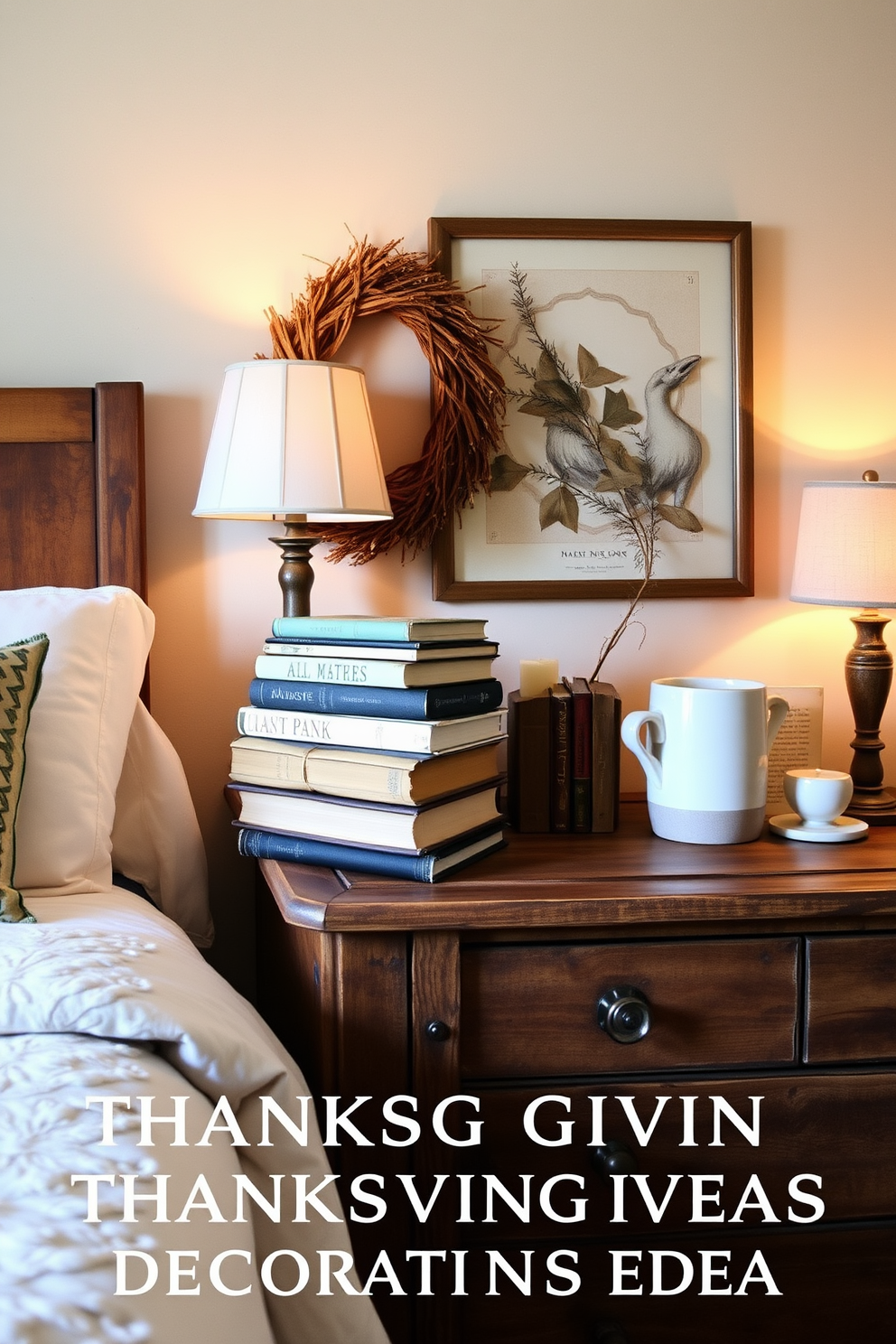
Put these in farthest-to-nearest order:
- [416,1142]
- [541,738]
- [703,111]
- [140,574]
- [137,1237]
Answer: [703,111], [140,574], [541,738], [416,1142], [137,1237]

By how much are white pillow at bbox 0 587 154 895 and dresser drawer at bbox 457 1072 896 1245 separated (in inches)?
21.9

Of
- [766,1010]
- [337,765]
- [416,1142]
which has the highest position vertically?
[337,765]

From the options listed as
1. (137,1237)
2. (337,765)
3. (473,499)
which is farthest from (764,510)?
(137,1237)

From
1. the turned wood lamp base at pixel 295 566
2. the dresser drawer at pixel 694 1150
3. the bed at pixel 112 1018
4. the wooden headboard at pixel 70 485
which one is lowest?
the dresser drawer at pixel 694 1150

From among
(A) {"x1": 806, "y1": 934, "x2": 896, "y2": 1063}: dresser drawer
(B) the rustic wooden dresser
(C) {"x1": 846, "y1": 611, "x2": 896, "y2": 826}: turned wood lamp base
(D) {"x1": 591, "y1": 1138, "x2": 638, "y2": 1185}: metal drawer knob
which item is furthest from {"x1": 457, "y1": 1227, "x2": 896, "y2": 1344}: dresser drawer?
(C) {"x1": 846, "y1": 611, "x2": 896, "y2": 826}: turned wood lamp base

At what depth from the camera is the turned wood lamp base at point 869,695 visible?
1.58 m

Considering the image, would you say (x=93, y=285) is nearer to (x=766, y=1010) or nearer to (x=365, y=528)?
(x=365, y=528)

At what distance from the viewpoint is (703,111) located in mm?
1745

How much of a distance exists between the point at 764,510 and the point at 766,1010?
889 millimetres

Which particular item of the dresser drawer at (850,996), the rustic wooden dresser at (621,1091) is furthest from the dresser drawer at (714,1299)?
the dresser drawer at (850,996)

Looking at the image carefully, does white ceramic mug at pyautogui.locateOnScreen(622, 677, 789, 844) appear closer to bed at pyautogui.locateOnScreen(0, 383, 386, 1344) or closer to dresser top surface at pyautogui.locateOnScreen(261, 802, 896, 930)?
dresser top surface at pyautogui.locateOnScreen(261, 802, 896, 930)

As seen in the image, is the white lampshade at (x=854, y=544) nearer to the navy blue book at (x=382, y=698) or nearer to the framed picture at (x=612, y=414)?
the framed picture at (x=612, y=414)

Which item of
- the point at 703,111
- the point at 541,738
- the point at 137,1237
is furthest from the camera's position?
the point at 703,111

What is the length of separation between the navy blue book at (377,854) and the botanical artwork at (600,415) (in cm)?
59
